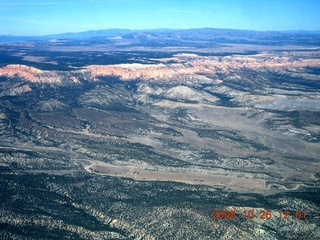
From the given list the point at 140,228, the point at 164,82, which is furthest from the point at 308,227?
the point at 164,82

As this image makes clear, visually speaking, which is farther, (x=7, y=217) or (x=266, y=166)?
(x=266, y=166)

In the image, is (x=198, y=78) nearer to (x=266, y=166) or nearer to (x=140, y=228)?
(x=266, y=166)

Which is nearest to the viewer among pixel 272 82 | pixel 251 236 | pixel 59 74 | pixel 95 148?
pixel 251 236

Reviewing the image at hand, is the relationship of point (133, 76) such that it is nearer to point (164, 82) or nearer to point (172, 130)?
point (164, 82)

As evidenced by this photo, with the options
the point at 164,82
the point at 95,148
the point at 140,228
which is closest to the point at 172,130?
the point at 95,148

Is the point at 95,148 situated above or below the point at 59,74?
below

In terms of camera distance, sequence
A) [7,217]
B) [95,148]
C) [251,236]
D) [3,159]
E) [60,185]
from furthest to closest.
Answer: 1. [95,148]
2. [3,159]
3. [60,185]
4. [7,217]
5. [251,236]

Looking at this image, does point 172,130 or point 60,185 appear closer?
point 60,185
